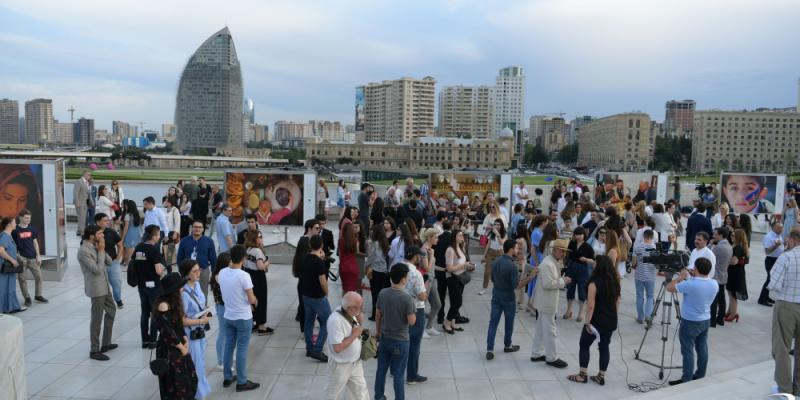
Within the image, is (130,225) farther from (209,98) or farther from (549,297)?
(209,98)

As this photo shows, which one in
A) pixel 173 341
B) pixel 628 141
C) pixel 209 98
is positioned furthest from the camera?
pixel 209 98

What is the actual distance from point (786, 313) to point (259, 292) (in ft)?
19.7

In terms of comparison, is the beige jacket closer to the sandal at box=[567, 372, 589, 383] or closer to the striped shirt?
the sandal at box=[567, 372, 589, 383]

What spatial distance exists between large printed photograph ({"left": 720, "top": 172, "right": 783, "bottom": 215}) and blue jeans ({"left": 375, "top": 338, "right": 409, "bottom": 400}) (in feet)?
50.8

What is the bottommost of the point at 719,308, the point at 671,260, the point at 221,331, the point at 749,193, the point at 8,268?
the point at 719,308

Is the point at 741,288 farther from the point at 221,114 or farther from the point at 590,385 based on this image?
the point at 221,114

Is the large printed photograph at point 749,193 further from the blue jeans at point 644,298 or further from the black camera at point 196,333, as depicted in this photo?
the black camera at point 196,333

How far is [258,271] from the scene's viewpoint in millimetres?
7672

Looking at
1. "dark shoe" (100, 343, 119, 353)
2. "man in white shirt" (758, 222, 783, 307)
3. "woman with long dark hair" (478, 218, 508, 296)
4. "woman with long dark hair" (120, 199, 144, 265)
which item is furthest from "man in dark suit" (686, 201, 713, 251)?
→ "woman with long dark hair" (120, 199, 144, 265)

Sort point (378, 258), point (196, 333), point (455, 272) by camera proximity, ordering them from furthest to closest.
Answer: point (378, 258), point (455, 272), point (196, 333)

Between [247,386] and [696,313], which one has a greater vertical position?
[696,313]

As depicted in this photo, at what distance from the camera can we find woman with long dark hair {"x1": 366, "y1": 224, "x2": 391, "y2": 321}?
784cm

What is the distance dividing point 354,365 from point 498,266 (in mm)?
2449

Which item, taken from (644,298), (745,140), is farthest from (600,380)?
(745,140)
